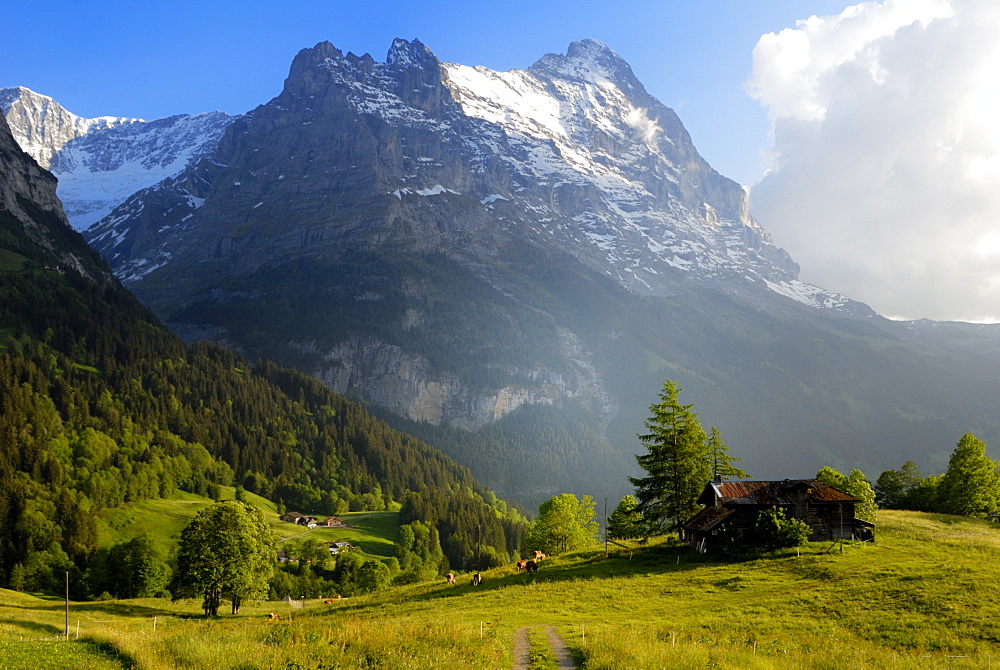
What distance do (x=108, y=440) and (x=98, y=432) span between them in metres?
3.16

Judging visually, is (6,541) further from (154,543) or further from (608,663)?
(608,663)

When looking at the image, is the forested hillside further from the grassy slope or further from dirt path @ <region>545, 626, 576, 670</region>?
dirt path @ <region>545, 626, 576, 670</region>

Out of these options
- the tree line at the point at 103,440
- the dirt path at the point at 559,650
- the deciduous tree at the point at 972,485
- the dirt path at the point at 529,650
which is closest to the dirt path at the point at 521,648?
the dirt path at the point at 529,650

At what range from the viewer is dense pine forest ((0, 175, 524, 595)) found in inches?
4139

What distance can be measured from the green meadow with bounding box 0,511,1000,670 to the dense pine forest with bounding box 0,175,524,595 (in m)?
54.3

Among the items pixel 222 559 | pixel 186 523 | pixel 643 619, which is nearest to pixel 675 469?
pixel 643 619

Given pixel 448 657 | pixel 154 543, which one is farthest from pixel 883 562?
pixel 154 543

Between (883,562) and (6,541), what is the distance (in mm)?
121009

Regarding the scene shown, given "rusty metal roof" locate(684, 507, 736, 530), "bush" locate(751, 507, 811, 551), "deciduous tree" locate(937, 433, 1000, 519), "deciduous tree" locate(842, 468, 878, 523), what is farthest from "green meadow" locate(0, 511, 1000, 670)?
"deciduous tree" locate(937, 433, 1000, 519)

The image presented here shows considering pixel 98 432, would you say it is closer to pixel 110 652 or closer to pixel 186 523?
pixel 186 523

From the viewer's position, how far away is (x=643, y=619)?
34312mm

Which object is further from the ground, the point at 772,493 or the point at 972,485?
the point at 972,485

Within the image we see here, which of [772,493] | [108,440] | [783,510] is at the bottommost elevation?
[108,440]

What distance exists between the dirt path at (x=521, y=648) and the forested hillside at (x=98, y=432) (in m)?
95.5
